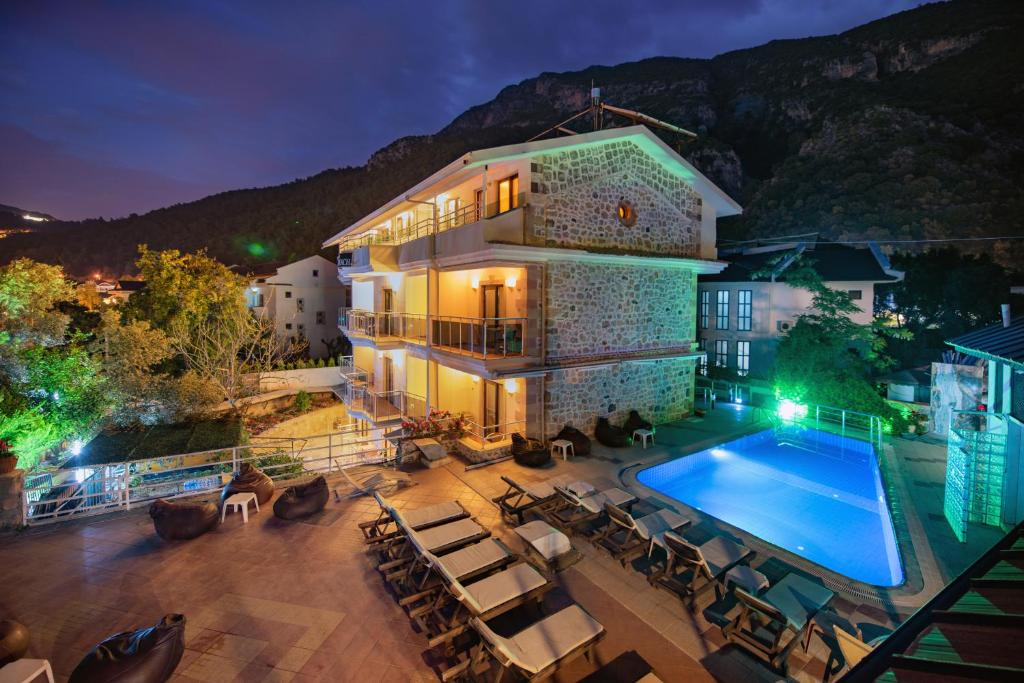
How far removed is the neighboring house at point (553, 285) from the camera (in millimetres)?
13250

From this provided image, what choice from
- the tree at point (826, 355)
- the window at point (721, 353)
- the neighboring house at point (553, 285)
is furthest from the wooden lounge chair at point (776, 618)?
the window at point (721, 353)

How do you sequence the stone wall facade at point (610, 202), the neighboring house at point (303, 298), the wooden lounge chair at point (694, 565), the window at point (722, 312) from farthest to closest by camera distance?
the neighboring house at point (303, 298) < the window at point (722, 312) < the stone wall facade at point (610, 202) < the wooden lounge chair at point (694, 565)

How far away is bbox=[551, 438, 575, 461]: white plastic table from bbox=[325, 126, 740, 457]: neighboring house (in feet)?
2.14

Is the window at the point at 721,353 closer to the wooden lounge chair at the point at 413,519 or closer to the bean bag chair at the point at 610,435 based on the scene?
the bean bag chair at the point at 610,435

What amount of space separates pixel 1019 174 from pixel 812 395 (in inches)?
1573

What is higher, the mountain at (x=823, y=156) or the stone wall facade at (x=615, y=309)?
the mountain at (x=823, y=156)

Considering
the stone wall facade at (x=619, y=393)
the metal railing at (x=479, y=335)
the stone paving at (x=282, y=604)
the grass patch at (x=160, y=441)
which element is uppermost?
the metal railing at (x=479, y=335)

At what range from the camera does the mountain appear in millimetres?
39594

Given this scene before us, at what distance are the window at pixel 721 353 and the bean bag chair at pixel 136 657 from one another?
2649cm

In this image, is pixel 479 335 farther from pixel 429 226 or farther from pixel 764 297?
pixel 764 297

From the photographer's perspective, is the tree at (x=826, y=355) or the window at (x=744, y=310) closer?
the tree at (x=826, y=355)

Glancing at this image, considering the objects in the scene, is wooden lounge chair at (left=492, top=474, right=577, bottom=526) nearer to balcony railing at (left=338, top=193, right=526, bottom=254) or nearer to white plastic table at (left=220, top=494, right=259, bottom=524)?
white plastic table at (left=220, top=494, right=259, bottom=524)

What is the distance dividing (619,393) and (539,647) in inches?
443

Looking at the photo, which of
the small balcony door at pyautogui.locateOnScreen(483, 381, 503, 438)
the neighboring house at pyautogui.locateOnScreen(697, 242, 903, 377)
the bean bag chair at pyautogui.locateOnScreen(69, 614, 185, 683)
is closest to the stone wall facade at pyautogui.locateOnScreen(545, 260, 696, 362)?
the small balcony door at pyautogui.locateOnScreen(483, 381, 503, 438)
